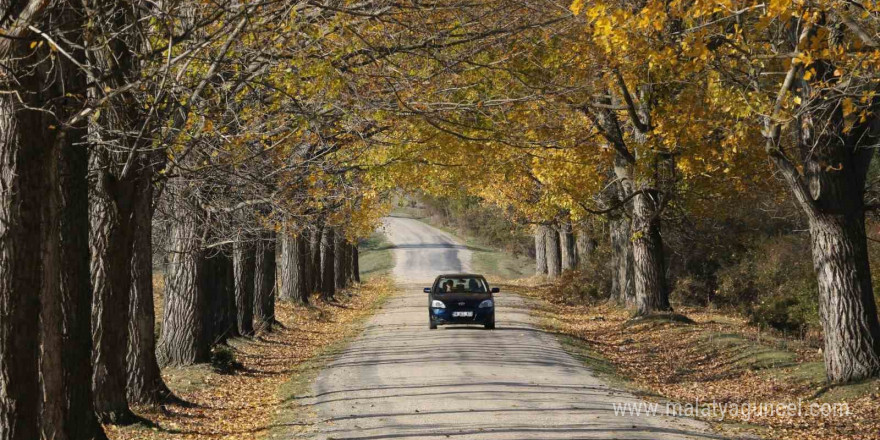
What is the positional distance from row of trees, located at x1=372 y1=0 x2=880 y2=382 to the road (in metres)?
3.52

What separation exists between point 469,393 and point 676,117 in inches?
348

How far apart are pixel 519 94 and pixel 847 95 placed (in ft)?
18.2

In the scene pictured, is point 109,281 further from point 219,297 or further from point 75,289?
point 219,297

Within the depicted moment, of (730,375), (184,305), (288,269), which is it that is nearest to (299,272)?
(288,269)

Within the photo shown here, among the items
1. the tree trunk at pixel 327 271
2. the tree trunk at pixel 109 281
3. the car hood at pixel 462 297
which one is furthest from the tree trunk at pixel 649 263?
the tree trunk at pixel 109 281

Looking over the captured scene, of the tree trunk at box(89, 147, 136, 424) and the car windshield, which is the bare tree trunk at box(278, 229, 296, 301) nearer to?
the car windshield

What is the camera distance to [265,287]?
25938mm

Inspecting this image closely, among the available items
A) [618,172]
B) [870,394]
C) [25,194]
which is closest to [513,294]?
Answer: [618,172]

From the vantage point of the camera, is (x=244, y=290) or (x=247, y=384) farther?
(x=244, y=290)

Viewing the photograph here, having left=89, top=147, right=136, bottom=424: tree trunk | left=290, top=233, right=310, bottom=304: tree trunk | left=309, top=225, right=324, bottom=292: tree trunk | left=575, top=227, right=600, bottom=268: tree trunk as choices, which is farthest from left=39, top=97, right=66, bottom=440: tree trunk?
left=575, top=227, right=600, bottom=268: tree trunk

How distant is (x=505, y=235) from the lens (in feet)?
247

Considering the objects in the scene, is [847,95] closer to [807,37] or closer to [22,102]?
[807,37]

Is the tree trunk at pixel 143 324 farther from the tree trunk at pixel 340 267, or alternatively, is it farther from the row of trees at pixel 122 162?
the tree trunk at pixel 340 267

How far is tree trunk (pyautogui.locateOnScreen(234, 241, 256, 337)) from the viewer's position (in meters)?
23.9
